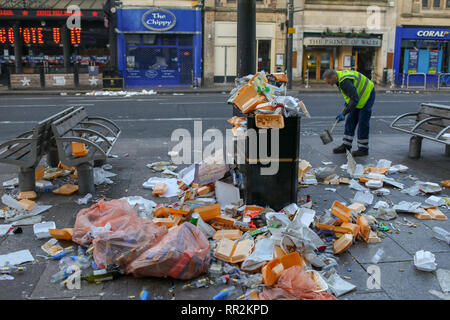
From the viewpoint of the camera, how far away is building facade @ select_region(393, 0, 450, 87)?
27.4 meters

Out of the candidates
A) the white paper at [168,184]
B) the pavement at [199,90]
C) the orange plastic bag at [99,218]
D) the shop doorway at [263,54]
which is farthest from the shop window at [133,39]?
the orange plastic bag at [99,218]

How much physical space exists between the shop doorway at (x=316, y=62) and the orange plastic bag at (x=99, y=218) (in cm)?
2409

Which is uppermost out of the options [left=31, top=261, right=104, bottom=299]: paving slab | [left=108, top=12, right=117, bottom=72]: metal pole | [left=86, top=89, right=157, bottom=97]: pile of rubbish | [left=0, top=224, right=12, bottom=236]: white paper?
[left=108, top=12, right=117, bottom=72]: metal pole

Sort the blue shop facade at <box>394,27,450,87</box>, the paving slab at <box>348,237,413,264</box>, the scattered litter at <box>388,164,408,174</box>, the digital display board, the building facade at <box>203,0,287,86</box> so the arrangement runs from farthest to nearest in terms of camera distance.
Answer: the blue shop facade at <box>394,27,450,87</box>
the building facade at <box>203,0,287,86</box>
the digital display board
the scattered litter at <box>388,164,408,174</box>
the paving slab at <box>348,237,413,264</box>

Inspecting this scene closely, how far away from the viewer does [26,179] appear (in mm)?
5539

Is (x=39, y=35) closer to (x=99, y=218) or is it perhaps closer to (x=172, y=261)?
(x=99, y=218)

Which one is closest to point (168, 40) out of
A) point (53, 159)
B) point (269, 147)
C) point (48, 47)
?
point (48, 47)

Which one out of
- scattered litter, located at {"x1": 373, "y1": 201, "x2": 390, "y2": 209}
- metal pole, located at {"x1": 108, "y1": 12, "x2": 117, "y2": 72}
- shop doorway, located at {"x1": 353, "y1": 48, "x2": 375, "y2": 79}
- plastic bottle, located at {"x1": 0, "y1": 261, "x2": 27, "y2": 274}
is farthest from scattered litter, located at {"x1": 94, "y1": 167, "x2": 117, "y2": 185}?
shop doorway, located at {"x1": 353, "y1": 48, "x2": 375, "y2": 79}

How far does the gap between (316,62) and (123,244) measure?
25467 mm

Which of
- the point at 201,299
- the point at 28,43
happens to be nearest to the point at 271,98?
the point at 201,299

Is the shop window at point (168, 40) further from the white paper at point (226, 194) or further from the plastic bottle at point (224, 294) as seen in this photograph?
the plastic bottle at point (224, 294)

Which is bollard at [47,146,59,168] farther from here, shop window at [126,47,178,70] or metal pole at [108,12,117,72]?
shop window at [126,47,178,70]

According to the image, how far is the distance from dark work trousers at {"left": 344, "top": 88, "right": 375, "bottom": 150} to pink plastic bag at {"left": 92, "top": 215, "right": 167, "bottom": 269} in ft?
15.7
